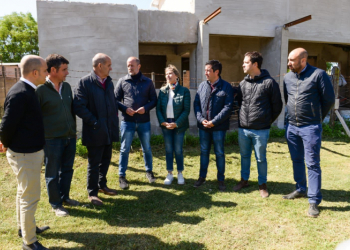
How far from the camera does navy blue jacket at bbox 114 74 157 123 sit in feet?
15.1

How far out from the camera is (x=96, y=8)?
24.3 ft

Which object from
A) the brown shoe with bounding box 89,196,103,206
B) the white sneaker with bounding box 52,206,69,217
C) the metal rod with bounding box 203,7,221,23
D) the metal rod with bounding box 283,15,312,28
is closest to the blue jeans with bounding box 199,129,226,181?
the brown shoe with bounding box 89,196,103,206

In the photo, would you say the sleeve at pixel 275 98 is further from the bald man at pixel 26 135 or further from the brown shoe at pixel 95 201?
the bald man at pixel 26 135

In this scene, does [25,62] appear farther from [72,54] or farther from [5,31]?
[5,31]

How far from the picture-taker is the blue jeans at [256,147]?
4199mm

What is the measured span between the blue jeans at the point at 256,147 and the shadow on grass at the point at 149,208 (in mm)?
749

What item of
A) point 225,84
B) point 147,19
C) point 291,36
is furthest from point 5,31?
point 225,84

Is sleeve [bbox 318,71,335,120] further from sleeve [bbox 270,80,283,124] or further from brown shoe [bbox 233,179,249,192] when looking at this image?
brown shoe [bbox 233,179,249,192]

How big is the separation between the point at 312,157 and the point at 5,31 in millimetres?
41997

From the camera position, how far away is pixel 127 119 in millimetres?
4656

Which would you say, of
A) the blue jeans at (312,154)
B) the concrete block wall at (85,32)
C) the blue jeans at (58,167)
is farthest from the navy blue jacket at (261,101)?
the concrete block wall at (85,32)

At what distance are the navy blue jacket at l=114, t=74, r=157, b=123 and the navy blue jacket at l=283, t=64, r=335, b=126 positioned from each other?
89.7 inches

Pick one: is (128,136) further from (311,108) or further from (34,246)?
(311,108)

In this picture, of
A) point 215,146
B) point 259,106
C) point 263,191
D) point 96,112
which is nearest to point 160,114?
point 215,146
